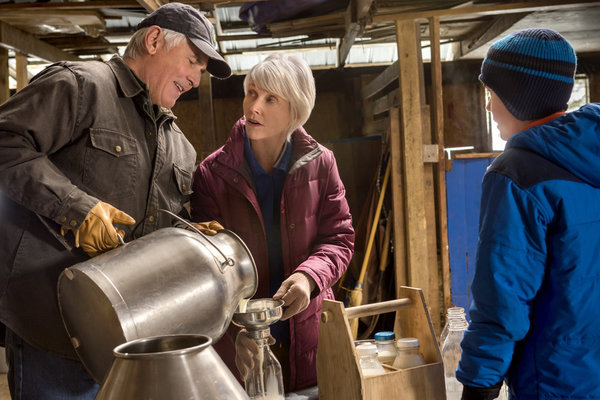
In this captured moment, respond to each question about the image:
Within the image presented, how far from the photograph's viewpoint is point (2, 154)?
5.00 ft

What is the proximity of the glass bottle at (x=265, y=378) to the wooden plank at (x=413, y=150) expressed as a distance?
3146 millimetres

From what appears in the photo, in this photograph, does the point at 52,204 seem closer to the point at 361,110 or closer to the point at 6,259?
the point at 6,259

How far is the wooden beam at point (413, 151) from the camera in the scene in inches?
178

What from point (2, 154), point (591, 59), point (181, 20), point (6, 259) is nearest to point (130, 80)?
point (181, 20)

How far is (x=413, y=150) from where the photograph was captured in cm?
456

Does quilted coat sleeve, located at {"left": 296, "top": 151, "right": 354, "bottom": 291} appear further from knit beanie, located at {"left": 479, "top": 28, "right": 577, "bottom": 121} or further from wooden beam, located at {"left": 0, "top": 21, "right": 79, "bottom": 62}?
wooden beam, located at {"left": 0, "top": 21, "right": 79, "bottom": 62}

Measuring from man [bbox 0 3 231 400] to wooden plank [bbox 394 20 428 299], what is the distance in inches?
110

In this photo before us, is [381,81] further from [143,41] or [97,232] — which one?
[97,232]

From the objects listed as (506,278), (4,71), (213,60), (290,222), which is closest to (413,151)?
(290,222)

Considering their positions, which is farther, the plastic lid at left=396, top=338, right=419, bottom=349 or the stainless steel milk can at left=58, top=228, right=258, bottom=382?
the plastic lid at left=396, top=338, right=419, bottom=349

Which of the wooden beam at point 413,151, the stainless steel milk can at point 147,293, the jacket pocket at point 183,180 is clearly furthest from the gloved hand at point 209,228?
the wooden beam at point 413,151

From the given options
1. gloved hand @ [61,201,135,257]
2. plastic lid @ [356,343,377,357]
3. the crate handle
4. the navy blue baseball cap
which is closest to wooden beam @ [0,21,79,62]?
the navy blue baseball cap

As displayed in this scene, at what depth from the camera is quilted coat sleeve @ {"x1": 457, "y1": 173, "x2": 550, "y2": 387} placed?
1.48 metres

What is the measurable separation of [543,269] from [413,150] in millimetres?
3116
